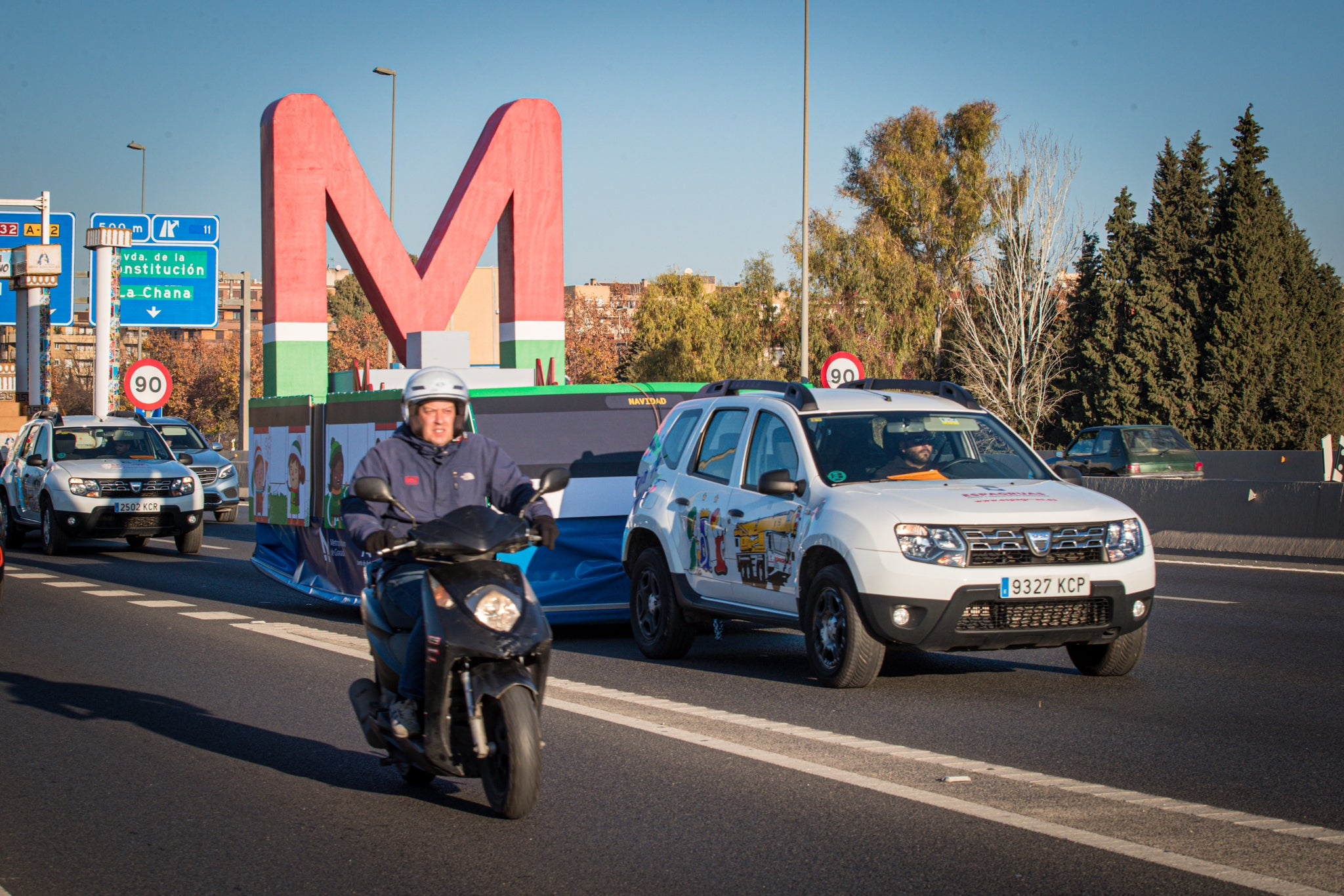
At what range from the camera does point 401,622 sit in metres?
5.96

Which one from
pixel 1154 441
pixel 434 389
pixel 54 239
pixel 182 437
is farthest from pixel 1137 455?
pixel 434 389

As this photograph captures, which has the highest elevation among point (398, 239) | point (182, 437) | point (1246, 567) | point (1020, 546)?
point (398, 239)

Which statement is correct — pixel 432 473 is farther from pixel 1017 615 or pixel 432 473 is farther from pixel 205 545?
pixel 205 545

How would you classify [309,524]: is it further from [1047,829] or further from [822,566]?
[1047,829]

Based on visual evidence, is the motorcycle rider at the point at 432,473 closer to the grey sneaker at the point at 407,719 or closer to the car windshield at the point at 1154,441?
the grey sneaker at the point at 407,719

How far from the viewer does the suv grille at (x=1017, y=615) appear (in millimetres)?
8320

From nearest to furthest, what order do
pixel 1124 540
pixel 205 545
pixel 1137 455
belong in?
pixel 1124 540 → pixel 205 545 → pixel 1137 455

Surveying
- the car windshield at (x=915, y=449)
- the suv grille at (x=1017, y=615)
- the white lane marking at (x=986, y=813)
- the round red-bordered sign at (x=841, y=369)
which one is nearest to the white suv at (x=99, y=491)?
the round red-bordered sign at (x=841, y=369)

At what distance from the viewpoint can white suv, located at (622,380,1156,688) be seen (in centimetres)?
834

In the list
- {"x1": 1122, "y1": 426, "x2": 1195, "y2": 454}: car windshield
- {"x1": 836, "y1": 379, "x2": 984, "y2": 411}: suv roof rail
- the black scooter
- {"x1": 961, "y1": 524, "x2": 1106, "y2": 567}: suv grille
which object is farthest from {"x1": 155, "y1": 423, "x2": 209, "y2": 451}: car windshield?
the black scooter

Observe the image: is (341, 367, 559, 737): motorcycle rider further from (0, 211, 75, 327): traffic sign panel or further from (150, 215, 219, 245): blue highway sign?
(0, 211, 75, 327): traffic sign panel

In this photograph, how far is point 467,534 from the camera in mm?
5535

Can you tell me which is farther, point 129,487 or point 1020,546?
point 129,487

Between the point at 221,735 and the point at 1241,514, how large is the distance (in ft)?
52.4
